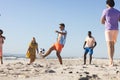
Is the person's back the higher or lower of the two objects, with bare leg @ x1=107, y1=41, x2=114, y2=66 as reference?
higher

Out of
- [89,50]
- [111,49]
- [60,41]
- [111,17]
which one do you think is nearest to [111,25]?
[111,17]

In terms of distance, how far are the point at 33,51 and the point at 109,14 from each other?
722cm

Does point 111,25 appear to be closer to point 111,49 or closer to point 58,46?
point 111,49

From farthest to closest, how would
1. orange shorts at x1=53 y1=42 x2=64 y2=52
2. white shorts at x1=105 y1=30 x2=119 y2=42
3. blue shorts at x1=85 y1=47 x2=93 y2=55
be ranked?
blue shorts at x1=85 y1=47 x2=93 y2=55, orange shorts at x1=53 y1=42 x2=64 y2=52, white shorts at x1=105 y1=30 x2=119 y2=42

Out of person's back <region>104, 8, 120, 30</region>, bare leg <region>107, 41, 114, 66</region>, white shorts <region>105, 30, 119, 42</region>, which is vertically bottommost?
bare leg <region>107, 41, 114, 66</region>

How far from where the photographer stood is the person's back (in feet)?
33.9

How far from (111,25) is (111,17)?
231 millimetres

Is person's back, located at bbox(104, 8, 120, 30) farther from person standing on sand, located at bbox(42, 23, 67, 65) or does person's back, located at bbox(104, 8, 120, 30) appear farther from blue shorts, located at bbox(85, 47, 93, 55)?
blue shorts, located at bbox(85, 47, 93, 55)

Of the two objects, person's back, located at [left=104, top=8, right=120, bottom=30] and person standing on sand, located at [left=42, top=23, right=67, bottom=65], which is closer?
person's back, located at [left=104, top=8, right=120, bottom=30]

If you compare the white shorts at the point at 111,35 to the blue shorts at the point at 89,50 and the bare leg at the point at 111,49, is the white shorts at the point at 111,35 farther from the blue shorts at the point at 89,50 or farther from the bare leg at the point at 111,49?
the blue shorts at the point at 89,50

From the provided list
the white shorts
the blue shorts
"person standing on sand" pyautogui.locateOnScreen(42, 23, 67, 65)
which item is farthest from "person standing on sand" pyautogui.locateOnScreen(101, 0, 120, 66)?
the blue shorts

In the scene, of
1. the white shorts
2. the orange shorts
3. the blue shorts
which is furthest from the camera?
the blue shorts

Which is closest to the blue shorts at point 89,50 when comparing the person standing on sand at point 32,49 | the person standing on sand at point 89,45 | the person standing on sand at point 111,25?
the person standing on sand at point 89,45

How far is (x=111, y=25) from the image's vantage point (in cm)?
1038
